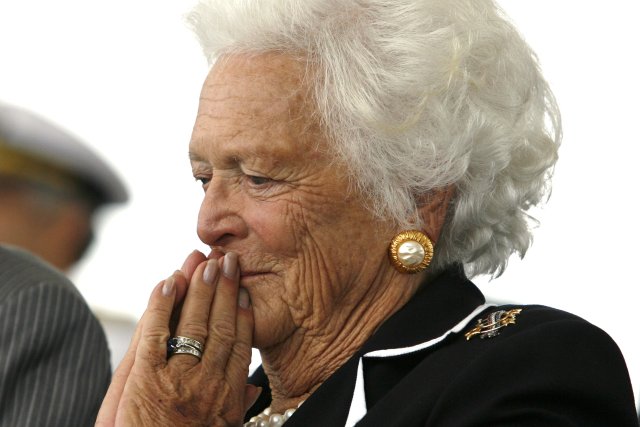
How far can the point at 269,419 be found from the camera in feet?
8.37

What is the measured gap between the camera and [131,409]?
7.47 ft

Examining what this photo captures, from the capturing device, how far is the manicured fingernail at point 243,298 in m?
2.47

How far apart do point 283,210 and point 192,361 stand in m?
0.40

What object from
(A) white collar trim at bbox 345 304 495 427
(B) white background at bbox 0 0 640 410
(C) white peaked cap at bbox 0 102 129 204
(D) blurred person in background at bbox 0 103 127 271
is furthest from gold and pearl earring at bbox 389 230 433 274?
(C) white peaked cap at bbox 0 102 129 204

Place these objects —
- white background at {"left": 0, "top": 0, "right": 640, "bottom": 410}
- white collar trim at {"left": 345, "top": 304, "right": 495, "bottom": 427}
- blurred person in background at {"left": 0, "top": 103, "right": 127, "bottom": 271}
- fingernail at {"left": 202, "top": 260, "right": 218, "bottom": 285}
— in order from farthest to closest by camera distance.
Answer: white background at {"left": 0, "top": 0, "right": 640, "bottom": 410}
blurred person in background at {"left": 0, "top": 103, "right": 127, "bottom": 271}
fingernail at {"left": 202, "top": 260, "right": 218, "bottom": 285}
white collar trim at {"left": 345, "top": 304, "right": 495, "bottom": 427}

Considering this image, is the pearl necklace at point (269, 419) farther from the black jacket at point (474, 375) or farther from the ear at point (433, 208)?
the ear at point (433, 208)

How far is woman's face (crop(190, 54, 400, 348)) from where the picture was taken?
2.39 m

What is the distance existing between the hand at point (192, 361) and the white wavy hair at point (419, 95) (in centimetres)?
42

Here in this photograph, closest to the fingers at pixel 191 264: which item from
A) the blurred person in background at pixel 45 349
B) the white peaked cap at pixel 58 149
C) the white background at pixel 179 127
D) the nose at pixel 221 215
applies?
the nose at pixel 221 215

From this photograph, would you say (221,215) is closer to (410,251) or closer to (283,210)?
(283,210)

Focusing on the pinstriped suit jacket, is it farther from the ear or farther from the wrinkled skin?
the ear

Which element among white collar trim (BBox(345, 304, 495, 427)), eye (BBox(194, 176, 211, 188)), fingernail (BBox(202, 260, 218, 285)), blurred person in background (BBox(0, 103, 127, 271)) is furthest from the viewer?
blurred person in background (BBox(0, 103, 127, 271))

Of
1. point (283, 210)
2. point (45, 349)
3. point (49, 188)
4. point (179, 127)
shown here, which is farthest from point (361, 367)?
point (179, 127)

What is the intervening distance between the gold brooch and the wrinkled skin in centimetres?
24
